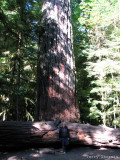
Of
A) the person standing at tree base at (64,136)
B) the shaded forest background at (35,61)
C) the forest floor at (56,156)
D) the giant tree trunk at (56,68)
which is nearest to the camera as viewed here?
the forest floor at (56,156)

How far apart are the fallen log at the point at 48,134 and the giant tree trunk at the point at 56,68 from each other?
1.40 ft

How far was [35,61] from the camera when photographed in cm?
637

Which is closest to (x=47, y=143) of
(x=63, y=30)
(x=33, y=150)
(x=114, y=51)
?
(x=33, y=150)

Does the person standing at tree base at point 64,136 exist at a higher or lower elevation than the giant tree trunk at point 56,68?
lower

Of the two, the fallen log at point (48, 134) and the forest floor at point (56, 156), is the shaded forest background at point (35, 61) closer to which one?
the fallen log at point (48, 134)

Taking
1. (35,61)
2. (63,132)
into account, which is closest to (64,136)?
(63,132)

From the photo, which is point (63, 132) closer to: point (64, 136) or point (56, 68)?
point (64, 136)

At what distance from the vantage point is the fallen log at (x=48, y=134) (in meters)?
3.44

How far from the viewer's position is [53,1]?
534 cm

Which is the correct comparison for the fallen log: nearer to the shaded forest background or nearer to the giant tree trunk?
the giant tree trunk

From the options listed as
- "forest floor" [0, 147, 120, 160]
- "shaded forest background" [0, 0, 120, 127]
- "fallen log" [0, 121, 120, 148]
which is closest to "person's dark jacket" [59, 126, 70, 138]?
"fallen log" [0, 121, 120, 148]

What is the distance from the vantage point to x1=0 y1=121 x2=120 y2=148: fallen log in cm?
344

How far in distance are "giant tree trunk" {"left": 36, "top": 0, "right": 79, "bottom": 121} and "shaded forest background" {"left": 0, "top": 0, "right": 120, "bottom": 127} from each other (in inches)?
22.5

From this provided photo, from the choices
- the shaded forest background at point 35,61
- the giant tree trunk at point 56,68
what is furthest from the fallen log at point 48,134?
the shaded forest background at point 35,61
